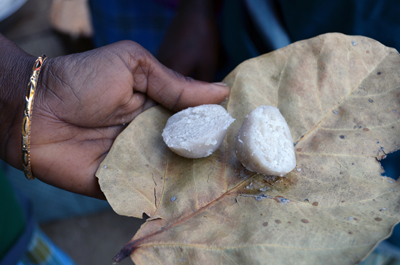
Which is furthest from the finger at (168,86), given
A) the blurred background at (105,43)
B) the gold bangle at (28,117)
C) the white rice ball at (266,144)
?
the blurred background at (105,43)

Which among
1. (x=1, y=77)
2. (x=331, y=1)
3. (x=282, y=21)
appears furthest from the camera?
(x=282, y=21)

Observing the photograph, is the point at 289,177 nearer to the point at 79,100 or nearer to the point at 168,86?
the point at 168,86

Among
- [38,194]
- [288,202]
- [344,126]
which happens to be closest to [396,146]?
[344,126]

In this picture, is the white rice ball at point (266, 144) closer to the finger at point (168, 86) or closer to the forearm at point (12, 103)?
the finger at point (168, 86)

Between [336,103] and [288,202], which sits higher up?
[336,103]

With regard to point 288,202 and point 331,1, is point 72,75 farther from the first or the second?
point 331,1

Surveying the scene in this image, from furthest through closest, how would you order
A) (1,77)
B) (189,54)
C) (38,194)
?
(38,194) → (189,54) → (1,77)

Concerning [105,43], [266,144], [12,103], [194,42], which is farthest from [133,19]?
[266,144]

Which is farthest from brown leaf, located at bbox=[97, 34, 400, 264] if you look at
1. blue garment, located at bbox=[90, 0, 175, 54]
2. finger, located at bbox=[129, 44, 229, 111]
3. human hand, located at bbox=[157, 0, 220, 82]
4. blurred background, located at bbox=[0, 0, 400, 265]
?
blue garment, located at bbox=[90, 0, 175, 54]
